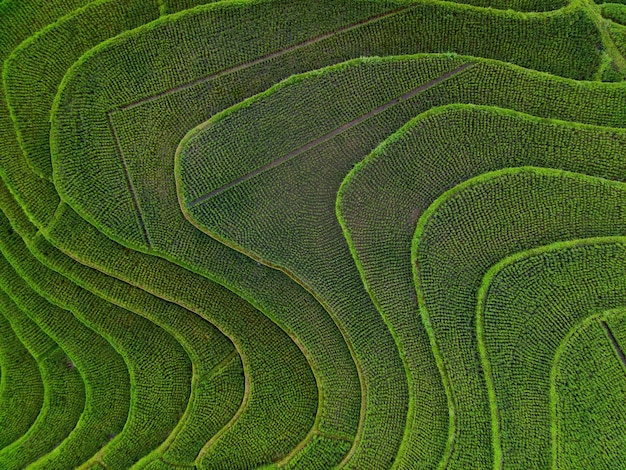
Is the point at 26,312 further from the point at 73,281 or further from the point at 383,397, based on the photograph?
the point at 383,397

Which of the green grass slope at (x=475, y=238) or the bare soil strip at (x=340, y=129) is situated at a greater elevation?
the bare soil strip at (x=340, y=129)

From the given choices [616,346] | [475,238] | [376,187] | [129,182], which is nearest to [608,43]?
[475,238]

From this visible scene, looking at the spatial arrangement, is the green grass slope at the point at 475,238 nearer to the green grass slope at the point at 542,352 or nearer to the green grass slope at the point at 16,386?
the green grass slope at the point at 542,352

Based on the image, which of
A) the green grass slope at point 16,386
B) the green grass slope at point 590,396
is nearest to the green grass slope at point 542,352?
the green grass slope at point 590,396

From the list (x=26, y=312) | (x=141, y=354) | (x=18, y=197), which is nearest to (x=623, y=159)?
(x=141, y=354)

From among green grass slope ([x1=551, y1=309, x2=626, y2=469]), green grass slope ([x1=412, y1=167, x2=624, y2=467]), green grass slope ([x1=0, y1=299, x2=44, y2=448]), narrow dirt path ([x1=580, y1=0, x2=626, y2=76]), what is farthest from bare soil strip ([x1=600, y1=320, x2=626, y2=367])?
green grass slope ([x1=0, y1=299, x2=44, y2=448])

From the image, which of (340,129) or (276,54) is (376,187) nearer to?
(340,129)

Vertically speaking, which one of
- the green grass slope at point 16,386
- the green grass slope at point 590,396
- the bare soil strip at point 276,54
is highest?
the bare soil strip at point 276,54

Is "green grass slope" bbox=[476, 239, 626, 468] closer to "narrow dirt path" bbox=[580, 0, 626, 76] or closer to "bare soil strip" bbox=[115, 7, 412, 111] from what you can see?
"narrow dirt path" bbox=[580, 0, 626, 76]
